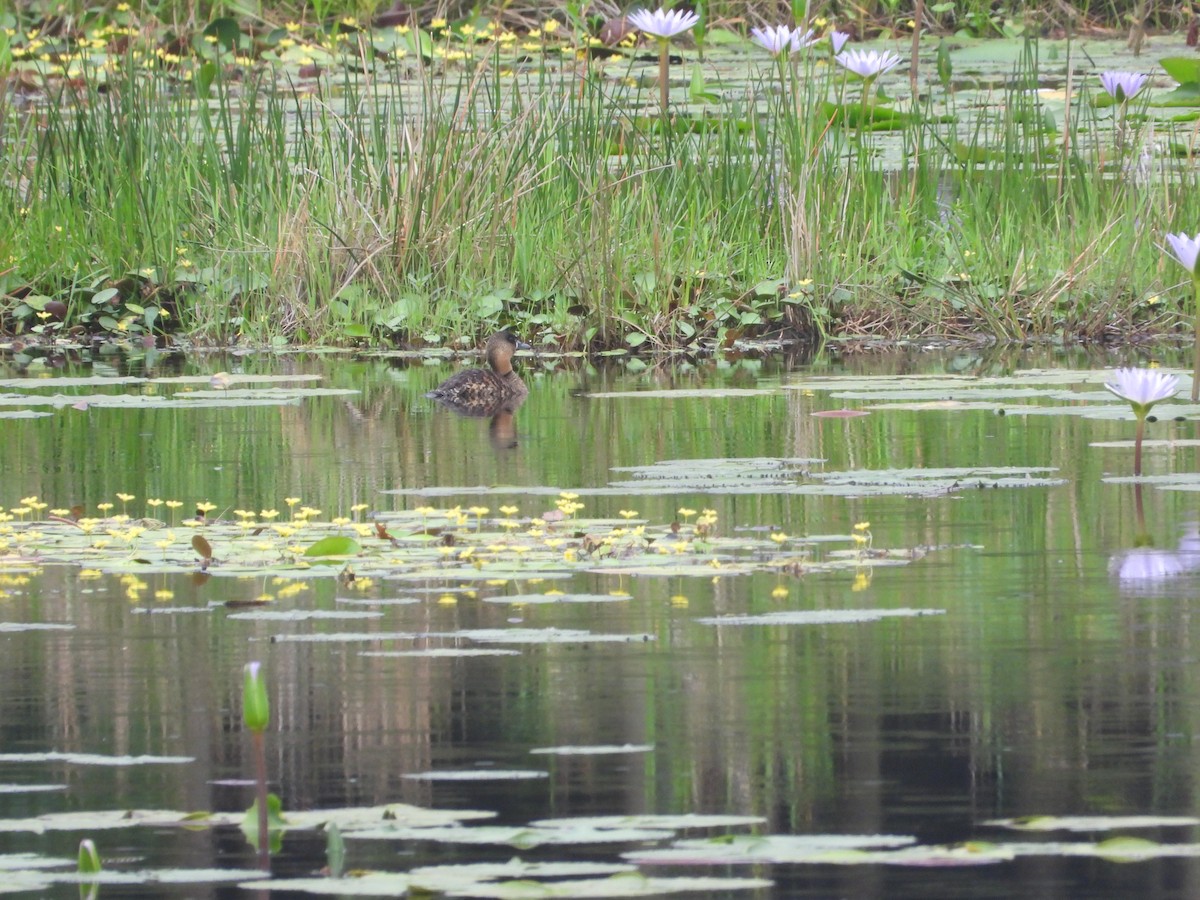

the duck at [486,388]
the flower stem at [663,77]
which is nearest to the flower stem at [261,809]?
the duck at [486,388]

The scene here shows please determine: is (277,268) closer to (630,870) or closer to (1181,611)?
(1181,611)

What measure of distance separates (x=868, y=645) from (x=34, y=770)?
1.34 m

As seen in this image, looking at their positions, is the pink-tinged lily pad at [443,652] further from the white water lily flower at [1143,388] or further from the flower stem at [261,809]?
the white water lily flower at [1143,388]

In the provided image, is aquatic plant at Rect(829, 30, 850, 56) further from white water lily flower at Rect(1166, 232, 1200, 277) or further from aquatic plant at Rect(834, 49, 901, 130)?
white water lily flower at Rect(1166, 232, 1200, 277)

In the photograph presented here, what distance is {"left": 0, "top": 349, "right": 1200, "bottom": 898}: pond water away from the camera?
8.43 feet

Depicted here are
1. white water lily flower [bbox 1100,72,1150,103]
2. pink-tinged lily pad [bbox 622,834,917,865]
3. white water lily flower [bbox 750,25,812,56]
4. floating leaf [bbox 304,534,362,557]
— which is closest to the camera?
pink-tinged lily pad [bbox 622,834,917,865]

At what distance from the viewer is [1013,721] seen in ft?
9.87

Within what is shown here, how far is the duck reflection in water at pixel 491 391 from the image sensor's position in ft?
23.9

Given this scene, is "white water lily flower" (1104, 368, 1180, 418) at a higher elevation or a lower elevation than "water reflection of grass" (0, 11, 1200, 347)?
lower

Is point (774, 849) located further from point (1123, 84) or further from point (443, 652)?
point (1123, 84)

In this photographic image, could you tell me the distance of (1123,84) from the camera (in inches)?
372

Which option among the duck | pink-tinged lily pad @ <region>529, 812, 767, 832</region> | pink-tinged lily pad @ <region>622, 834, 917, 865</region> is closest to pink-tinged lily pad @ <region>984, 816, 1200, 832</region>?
pink-tinged lily pad @ <region>622, 834, 917, 865</region>

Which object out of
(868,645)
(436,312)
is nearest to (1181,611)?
(868,645)

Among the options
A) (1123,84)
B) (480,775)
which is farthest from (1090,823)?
(1123,84)
